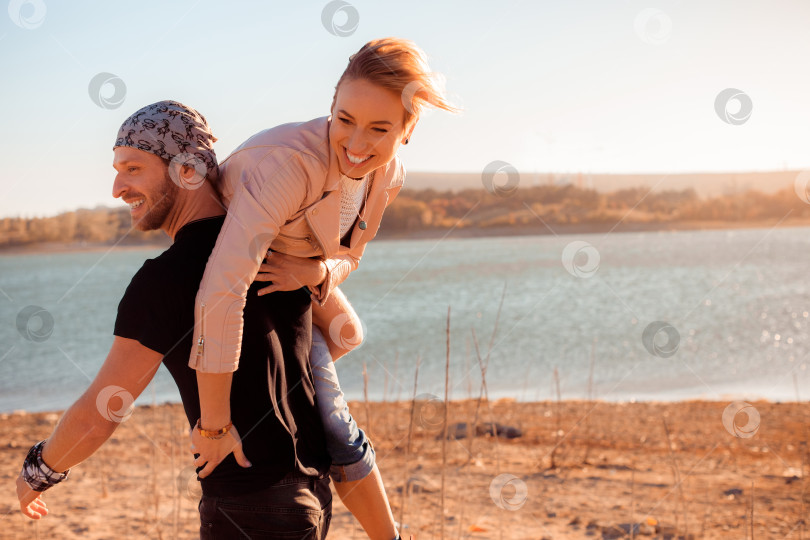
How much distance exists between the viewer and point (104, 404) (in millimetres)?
1579

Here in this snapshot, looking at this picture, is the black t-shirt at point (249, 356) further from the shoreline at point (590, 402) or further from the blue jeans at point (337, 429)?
the shoreline at point (590, 402)

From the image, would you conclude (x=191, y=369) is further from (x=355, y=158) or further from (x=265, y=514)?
(x=355, y=158)

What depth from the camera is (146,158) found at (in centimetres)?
172

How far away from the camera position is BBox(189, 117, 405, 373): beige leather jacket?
1577 millimetres

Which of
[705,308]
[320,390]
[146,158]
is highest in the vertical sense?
[705,308]

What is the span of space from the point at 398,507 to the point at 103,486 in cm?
209

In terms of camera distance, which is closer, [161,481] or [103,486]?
[103,486]

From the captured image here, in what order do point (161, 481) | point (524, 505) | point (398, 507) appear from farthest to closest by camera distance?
point (161, 481), point (524, 505), point (398, 507)

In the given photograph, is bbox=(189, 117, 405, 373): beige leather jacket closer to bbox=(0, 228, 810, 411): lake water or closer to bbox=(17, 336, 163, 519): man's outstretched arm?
bbox=(17, 336, 163, 519): man's outstretched arm

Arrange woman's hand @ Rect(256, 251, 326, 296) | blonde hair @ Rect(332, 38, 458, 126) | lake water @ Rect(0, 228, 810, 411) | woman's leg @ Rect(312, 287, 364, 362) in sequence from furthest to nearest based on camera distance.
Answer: lake water @ Rect(0, 228, 810, 411), woman's leg @ Rect(312, 287, 364, 362), blonde hair @ Rect(332, 38, 458, 126), woman's hand @ Rect(256, 251, 326, 296)

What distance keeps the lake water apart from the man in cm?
352

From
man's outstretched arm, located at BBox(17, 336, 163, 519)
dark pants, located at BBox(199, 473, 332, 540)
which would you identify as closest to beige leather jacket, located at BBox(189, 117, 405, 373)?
man's outstretched arm, located at BBox(17, 336, 163, 519)

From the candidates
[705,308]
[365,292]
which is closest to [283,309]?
[705,308]

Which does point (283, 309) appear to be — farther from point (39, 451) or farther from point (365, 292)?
point (365, 292)
